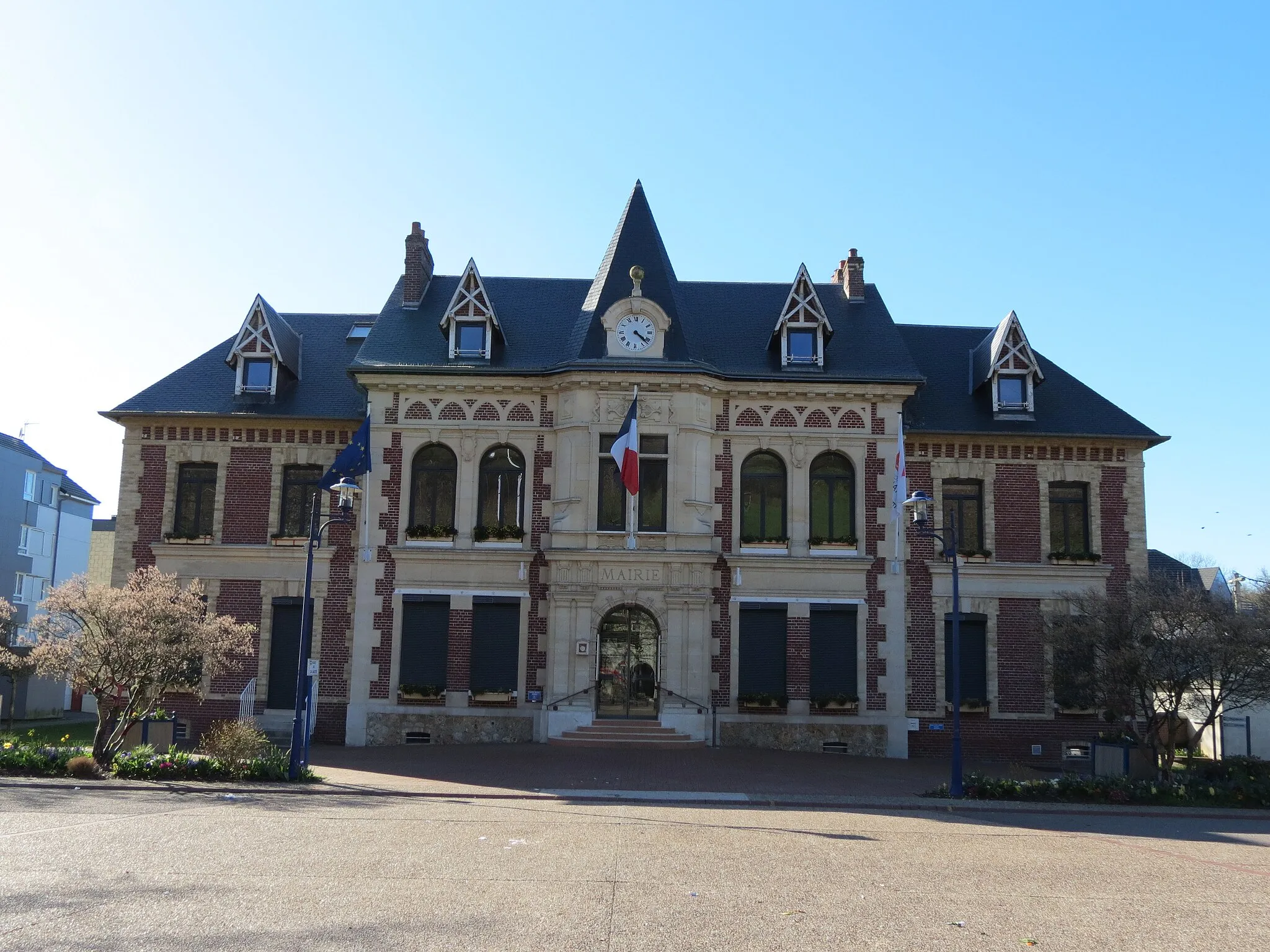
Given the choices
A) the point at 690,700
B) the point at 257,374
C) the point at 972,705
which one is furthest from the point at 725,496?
the point at 257,374

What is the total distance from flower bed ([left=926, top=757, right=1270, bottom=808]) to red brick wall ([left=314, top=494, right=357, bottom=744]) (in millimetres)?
14863

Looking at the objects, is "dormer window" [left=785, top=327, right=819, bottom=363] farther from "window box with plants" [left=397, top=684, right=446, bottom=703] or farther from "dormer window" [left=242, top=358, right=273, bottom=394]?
"dormer window" [left=242, top=358, right=273, bottom=394]

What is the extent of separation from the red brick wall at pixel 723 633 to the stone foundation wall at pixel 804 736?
71 centimetres

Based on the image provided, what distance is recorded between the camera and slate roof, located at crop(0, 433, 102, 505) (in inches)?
1766

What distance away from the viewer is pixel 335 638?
26219 mm

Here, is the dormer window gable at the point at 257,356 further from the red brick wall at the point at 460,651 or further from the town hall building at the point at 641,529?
the red brick wall at the point at 460,651

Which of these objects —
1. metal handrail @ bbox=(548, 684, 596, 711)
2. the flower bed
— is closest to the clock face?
metal handrail @ bbox=(548, 684, 596, 711)

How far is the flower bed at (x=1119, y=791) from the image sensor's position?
18328 millimetres

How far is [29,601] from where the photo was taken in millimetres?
46562

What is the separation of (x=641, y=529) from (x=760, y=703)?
17.1 ft

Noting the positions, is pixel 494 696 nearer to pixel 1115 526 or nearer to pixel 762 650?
pixel 762 650

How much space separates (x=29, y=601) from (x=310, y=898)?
4488 centimetres

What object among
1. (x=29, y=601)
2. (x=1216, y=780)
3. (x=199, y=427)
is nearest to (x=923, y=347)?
(x=1216, y=780)

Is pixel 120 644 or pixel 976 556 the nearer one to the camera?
pixel 120 644
